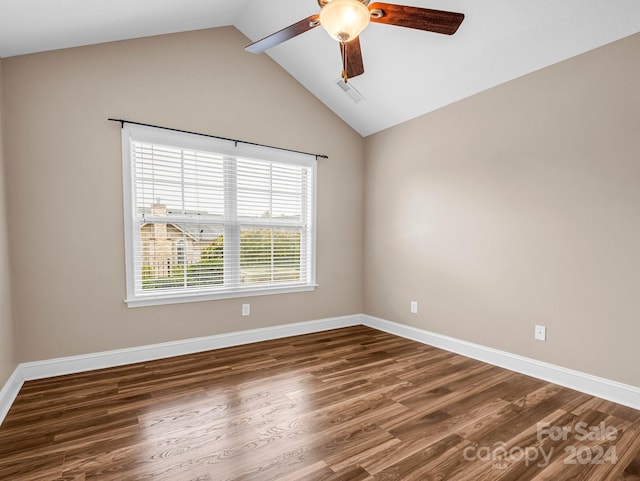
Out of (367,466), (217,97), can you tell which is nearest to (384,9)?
(217,97)

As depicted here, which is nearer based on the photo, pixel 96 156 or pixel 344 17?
pixel 344 17

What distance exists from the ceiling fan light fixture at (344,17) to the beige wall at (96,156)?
2048 mm

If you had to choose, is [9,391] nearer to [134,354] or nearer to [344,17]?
[134,354]

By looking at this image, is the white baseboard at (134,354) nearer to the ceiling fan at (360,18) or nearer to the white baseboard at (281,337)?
the white baseboard at (281,337)

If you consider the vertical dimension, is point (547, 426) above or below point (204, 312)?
below

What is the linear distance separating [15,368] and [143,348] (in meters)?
0.88

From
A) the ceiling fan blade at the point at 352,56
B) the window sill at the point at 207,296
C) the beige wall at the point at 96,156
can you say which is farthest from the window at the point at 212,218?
the ceiling fan blade at the point at 352,56

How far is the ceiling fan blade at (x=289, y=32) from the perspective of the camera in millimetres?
1881

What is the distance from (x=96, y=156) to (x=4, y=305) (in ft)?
4.38

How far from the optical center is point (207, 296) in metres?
3.39

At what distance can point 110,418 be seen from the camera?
2117 millimetres

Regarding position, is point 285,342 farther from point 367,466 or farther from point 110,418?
point 367,466

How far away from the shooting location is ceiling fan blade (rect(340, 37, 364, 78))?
2074mm

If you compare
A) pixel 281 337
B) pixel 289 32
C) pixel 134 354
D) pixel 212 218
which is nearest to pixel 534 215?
pixel 289 32
